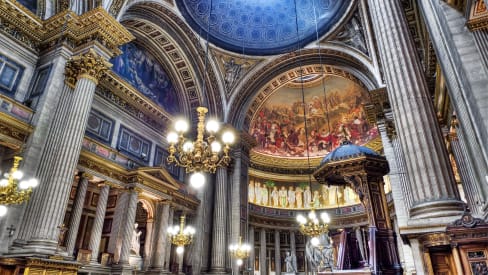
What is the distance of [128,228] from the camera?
35.8 ft

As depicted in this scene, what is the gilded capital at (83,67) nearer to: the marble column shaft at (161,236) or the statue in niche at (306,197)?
the marble column shaft at (161,236)

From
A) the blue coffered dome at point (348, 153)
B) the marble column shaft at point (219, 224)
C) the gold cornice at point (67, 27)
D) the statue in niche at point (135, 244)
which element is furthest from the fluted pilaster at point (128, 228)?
the blue coffered dome at point (348, 153)

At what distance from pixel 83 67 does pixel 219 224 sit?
8.74m

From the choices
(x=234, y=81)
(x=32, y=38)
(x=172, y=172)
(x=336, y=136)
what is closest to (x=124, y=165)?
(x=172, y=172)

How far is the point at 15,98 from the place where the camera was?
8266 mm

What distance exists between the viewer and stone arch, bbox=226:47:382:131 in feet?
47.6

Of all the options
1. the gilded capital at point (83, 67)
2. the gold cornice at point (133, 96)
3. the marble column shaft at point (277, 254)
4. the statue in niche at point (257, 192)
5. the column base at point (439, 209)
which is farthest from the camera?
the statue in niche at point (257, 192)

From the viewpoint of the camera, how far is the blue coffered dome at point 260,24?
600 inches

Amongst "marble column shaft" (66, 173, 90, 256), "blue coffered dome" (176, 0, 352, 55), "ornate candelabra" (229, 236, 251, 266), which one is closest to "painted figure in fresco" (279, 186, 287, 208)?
"ornate candelabra" (229, 236, 251, 266)

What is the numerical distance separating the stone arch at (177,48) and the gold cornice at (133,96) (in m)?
1.92

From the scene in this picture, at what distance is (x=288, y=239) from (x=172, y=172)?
11.0m

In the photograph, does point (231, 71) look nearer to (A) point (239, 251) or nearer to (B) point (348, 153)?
(B) point (348, 153)

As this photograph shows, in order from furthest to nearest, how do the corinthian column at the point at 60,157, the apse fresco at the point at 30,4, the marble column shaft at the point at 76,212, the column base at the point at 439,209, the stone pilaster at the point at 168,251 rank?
the stone pilaster at the point at 168,251 → the marble column shaft at the point at 76,212 → the apse fresco at the point at 30,4 → the corinthian column at the point at 60,157 → the column base at the point at 439,209

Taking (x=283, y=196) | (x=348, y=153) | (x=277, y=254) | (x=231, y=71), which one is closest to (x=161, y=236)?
(x=348, y=153)
